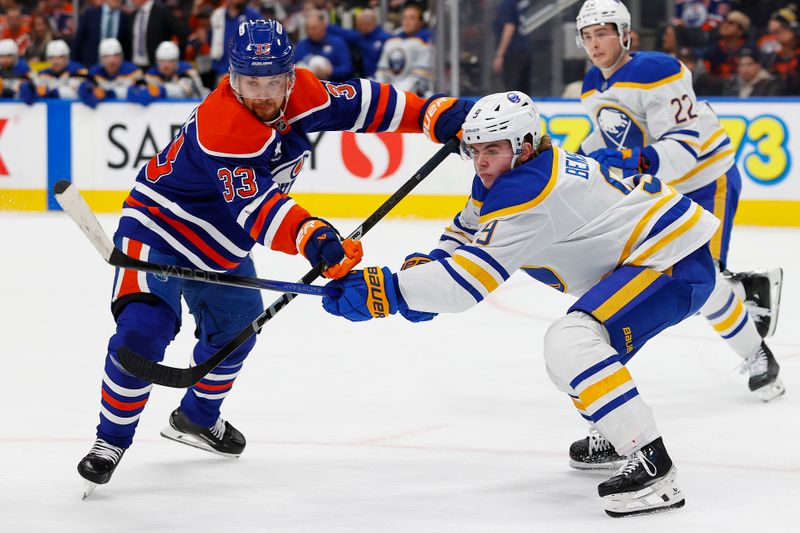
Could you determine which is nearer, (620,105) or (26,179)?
(620,105)

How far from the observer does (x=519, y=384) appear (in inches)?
163

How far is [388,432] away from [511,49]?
15.8 ft

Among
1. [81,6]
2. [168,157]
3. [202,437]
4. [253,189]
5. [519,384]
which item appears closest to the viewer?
[253,189]

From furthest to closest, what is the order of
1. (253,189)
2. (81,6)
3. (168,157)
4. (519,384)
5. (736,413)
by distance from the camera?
(81,6)
(519,384)
(736,413)
(168,157)
(253,189)

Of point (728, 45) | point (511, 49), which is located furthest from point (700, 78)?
point (511, 49)

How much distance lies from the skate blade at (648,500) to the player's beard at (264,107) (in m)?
1.17

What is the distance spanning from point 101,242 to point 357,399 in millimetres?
1270

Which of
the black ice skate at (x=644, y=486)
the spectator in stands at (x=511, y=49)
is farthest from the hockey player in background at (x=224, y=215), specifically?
the spectator in stands at (x=511, y=49)

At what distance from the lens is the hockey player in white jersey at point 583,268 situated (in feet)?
9.09

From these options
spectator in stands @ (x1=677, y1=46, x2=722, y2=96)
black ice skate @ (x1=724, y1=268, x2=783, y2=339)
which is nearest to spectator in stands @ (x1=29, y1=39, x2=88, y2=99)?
spectator in stands @ (x1=677, y1=46, x2=722, y2=96)

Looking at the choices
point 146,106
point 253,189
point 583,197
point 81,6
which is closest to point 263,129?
point 253,189

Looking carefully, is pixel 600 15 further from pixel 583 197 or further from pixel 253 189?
pixel 253 189

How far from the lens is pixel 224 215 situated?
10.2 feet

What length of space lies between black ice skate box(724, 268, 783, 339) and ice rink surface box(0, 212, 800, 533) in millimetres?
170
